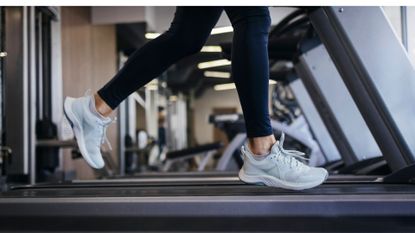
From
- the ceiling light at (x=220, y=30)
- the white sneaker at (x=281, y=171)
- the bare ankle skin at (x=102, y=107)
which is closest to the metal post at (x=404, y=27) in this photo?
the ceiling light at (x=220, y=30)

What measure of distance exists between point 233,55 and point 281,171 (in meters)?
0.35

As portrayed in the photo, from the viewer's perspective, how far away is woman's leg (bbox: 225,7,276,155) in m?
1.32

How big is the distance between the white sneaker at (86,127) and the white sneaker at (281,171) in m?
0.44

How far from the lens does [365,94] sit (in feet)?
6.77

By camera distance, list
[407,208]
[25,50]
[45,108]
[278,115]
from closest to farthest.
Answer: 1. [407,208]
2. [25,50]
3. [45,108]
4. [278,115]

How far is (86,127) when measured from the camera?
145cm

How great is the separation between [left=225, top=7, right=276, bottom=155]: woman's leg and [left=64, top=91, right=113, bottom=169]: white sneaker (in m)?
0.43

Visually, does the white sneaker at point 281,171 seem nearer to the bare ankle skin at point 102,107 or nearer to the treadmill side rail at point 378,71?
the bare ankle skin at point 102,107

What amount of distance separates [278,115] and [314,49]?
1.92m

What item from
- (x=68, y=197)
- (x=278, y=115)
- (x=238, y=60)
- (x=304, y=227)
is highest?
(x=278, y=115)

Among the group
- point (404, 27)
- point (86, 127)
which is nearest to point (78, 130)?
point (86, 127)

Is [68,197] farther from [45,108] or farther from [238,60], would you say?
[45,108]

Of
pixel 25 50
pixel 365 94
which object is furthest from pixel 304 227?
pixel 25 50

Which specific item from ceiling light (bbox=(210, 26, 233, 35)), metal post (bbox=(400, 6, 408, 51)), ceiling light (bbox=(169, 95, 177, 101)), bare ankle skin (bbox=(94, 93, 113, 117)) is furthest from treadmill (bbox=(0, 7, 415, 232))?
ceiling light (bbox=(169, 95, 177, 101))
